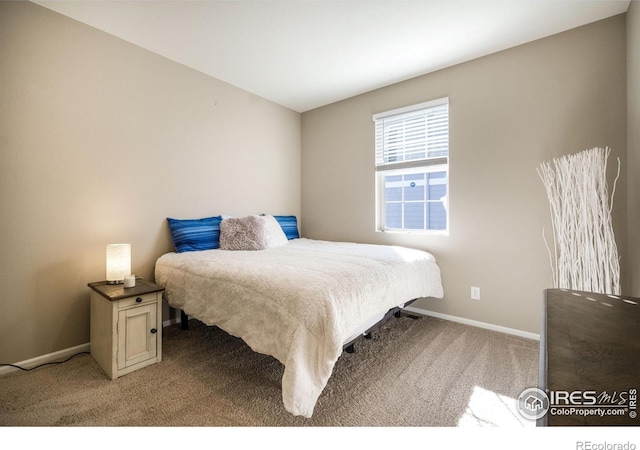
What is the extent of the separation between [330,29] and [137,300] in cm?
243

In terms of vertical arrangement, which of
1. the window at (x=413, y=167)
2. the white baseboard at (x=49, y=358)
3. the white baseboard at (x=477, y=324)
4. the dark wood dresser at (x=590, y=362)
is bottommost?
the white baseboard at (x=49, y=358)

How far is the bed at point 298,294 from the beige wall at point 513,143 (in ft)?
1.43

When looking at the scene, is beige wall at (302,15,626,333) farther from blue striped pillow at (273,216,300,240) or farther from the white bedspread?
blue striped pillow at (273,216,300,240)

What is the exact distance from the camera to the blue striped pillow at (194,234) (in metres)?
2.61

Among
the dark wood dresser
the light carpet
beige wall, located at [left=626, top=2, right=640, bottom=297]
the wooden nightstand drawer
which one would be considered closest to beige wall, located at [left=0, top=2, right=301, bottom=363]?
the light carpet

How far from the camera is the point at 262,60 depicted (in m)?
2.66

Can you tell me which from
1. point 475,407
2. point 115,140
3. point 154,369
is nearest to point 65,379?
point 154,369

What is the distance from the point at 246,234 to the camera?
2.78 metres

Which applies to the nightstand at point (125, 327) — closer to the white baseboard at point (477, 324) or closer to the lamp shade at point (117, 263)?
the lamp shade at point (117, 263)

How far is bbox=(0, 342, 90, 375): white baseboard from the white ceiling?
2.48 m

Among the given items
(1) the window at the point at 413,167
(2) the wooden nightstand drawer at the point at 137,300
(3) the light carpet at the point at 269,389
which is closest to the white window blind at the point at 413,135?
(1) the window at the point at 413,167

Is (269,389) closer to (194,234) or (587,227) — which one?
(194,234)

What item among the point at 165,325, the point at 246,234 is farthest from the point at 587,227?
the point at 165,325
